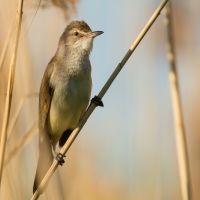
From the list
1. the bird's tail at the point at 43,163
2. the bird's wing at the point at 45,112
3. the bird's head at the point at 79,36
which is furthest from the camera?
the bird's head at the point at 79,36

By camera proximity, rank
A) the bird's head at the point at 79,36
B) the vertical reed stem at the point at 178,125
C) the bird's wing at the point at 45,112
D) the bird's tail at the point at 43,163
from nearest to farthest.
Result: the vertical reed stem at the point at 178,125 → the bird's tail at the point at 43,163 → the bird's wing at the point at 45,112 → the bird's head at the point at 79,36

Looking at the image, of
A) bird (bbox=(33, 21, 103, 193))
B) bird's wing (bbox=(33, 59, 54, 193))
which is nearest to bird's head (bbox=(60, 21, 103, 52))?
bird (bbox=(33, 21, 103, 193))

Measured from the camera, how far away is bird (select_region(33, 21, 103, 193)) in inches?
128

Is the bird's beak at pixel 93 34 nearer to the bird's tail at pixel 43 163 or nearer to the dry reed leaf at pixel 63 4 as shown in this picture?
the dry reed leaf at pixel 63 4

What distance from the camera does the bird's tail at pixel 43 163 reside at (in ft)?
9.64

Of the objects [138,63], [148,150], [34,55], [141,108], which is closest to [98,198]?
[148,150]

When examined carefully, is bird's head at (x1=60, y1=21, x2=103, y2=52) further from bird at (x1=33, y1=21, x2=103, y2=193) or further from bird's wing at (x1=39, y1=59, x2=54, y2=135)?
bird's wing at (x1=39, y1=59, x2=54, y2=135)

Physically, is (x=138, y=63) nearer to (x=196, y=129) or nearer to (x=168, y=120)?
(x=168, y=120)

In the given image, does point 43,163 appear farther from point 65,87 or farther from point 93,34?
point 93,34

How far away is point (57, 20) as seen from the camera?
3.25m

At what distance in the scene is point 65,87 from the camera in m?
3.27

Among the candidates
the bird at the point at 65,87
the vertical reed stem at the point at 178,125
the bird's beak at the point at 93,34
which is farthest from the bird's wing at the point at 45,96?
the vertical reed stem at the point at 178,125

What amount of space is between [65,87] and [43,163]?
2.05 feet

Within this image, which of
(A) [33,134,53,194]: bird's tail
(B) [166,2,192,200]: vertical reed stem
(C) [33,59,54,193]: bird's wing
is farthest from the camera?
(C) [33,59,54,193]: bird's wing
